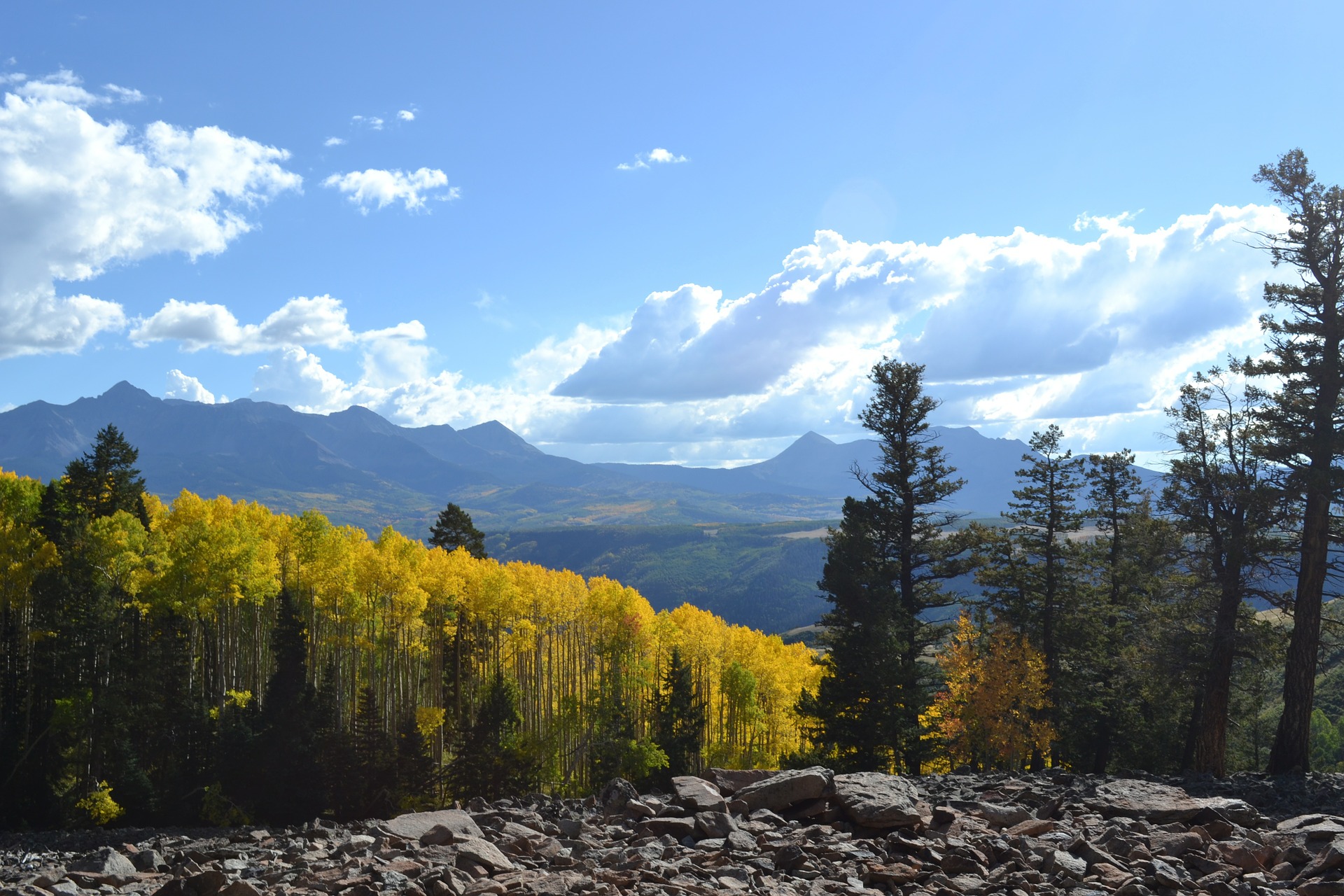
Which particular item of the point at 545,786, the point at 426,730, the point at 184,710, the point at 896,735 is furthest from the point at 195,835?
the point at 896,735

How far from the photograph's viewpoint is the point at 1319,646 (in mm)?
22625

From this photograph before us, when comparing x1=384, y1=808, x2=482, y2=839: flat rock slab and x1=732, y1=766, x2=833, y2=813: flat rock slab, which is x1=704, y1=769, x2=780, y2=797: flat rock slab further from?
x1=384, y1=808, x2=482, y2=839: flat rock slab

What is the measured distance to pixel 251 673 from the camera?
50156 mm

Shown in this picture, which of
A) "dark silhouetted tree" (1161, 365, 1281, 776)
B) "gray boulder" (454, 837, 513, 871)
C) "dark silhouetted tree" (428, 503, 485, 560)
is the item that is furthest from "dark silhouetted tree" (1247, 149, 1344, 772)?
"dark silhouetted tree" (428, 503, 485, 560)

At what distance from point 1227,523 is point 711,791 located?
1936cm

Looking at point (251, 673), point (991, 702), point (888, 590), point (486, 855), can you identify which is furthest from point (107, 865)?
point (251, 673)

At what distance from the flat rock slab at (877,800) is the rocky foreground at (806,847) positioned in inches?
1.7

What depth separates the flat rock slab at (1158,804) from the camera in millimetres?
14570

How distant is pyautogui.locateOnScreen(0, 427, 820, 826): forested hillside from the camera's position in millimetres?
39219

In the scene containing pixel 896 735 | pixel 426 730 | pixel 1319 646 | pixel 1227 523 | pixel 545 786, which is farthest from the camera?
pixel 545 786

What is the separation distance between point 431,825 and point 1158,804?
589 inches

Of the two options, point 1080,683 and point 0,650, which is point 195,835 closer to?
point 0,650

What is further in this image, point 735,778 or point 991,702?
Answer: point 991,702

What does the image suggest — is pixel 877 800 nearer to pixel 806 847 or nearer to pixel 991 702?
pixel 806 847
